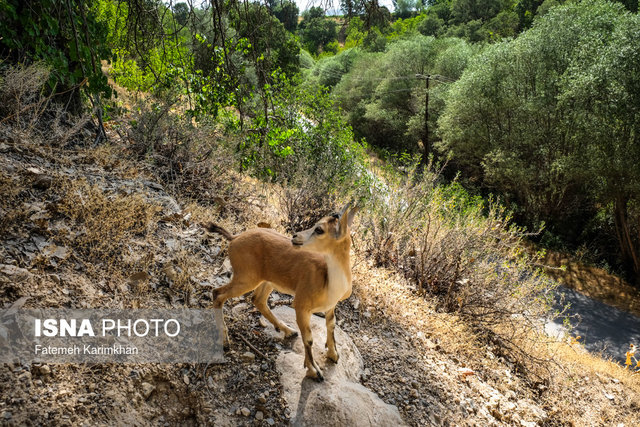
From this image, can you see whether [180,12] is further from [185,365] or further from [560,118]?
[560,118]

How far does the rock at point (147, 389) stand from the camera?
2588 mm

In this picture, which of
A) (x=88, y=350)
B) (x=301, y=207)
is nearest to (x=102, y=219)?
(x=88, y=350)

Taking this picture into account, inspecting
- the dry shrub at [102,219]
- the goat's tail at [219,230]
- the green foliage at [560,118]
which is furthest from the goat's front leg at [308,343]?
the green foliage at [560,118]

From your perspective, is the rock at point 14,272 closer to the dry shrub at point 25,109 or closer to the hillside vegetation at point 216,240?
the hillside vegetation at point 216,240

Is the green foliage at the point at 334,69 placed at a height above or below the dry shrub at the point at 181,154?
above

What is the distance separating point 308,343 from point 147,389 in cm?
113

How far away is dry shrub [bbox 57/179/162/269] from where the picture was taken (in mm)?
3455

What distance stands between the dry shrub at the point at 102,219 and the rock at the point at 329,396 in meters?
1.65

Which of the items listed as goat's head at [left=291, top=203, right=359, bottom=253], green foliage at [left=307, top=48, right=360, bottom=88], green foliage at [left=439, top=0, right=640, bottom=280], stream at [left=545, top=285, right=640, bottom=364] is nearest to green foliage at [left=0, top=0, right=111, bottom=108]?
goat's head at [left=291, top=203, right=359, bottom=253]

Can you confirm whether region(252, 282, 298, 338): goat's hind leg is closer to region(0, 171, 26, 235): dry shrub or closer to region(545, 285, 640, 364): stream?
region(0, 171, 26, 235): dry shrub

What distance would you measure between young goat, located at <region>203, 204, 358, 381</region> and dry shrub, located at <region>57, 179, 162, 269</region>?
3.76ft

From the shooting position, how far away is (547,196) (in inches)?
714

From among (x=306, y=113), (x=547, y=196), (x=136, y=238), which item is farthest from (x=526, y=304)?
(x=547, y=196)

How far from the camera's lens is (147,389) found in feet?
8.57
